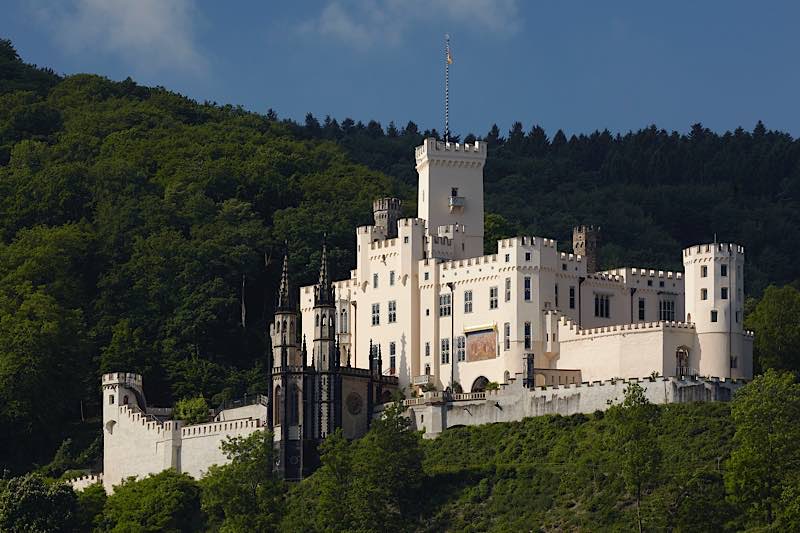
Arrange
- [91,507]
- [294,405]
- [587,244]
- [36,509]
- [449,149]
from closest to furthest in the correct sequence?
[294,405], [36,509], [91,507], [587,244], [449,149]

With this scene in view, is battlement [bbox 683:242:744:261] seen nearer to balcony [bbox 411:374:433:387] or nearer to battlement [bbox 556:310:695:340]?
battlement [bbox 556:310:695:340]

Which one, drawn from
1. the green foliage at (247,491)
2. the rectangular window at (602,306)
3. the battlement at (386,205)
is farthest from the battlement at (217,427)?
the rectangular window at (602,306)

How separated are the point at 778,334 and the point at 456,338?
15892 millimetres

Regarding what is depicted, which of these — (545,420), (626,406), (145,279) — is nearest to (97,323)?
(145,279)

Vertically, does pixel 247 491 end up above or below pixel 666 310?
below

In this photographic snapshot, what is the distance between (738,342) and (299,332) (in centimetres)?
2655

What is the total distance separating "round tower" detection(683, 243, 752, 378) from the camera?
114250 mm

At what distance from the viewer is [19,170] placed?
160 meters

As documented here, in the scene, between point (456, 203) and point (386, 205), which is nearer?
point (456, 203)

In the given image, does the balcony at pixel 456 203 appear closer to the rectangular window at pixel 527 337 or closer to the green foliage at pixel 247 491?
the rectangular window at pixel 527 337

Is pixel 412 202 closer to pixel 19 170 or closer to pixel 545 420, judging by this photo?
pixel 19 170

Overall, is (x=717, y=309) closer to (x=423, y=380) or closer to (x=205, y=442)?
(x=423, y=380)

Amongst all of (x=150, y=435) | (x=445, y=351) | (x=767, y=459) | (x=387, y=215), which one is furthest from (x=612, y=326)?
(x=150, y=435)

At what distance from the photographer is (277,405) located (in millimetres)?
115625
